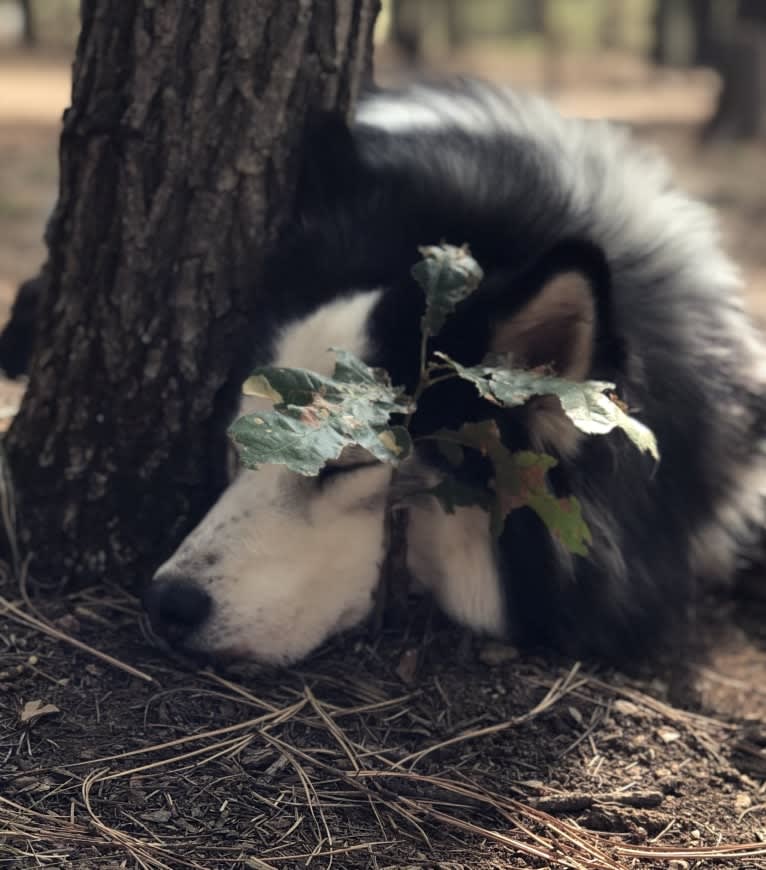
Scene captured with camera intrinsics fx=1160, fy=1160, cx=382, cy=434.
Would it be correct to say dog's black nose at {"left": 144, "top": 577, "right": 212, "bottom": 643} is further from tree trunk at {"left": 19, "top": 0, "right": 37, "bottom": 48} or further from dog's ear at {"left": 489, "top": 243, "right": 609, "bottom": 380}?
tree trunk at {"left": 19, "top": 0, "right": 37, "bottom": 48}

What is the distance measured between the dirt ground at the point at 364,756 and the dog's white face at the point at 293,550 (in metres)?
0.09

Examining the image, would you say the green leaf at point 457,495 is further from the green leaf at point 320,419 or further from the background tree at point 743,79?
the background tree at point 743,79

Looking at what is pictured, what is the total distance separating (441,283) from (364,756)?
947mm

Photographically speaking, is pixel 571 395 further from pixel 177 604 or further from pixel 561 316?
pixel 177 604

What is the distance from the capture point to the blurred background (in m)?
8.51

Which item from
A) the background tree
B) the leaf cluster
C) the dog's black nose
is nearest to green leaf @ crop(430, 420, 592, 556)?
the leaf cluster

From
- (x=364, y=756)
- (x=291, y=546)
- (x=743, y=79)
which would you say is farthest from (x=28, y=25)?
(x=364, y=756)

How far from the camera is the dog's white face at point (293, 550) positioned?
2.43 m

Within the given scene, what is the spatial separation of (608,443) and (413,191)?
0.77m

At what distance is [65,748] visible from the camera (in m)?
2.16

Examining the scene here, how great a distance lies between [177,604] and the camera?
94.2 inches

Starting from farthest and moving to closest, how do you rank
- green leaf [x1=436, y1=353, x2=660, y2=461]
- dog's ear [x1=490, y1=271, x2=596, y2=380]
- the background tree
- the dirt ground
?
the background tree < dog's ear [x1=490, y1=271, x2=596, y2=380] < green leaf [x1=436, y1=353, x2=660, y2=461] < the dirt ground

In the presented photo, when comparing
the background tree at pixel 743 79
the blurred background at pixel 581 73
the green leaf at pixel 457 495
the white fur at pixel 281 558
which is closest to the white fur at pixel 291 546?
the white fur at pixel 281 558

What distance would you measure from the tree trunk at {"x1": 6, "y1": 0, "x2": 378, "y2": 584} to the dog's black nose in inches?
15.3
